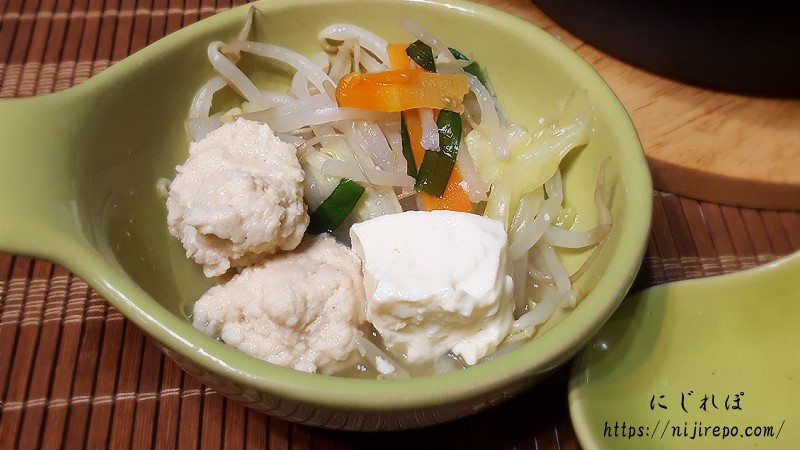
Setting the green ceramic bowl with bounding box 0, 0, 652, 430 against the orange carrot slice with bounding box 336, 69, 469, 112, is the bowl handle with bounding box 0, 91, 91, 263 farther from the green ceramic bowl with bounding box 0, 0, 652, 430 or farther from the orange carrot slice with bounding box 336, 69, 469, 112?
the orange carrot slice with bounding box 336, 69, 469, 112

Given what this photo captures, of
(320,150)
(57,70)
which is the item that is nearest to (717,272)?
Answer: (320,150)

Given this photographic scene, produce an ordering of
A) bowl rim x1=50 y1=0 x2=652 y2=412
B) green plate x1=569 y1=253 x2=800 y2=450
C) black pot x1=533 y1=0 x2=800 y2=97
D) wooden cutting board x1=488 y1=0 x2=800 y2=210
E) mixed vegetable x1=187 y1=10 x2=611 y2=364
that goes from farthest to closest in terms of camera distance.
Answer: wooden cutting board x1=488 y1=0 x2=800 y2=210 → black pot x1=533 y1=0 x2=800 y2=97 → mixed vegetable x1=187 y1=10 x2=611 y2=364 → green plate x1=569 y1=253 x2=800 y2=450 → bowl rim x1=50 y1=0 x2=652 y2=412

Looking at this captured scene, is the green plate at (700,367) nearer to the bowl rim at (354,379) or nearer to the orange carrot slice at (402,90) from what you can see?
the bowl rim at (354,379)

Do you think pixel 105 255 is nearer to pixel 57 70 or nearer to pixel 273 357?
pixel 273 357

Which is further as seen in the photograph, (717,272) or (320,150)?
(717,272)

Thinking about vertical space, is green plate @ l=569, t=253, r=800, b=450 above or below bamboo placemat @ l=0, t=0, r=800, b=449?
above

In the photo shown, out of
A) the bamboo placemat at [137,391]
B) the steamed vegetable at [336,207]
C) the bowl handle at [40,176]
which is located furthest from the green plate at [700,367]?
the bowl handle at [40,176]

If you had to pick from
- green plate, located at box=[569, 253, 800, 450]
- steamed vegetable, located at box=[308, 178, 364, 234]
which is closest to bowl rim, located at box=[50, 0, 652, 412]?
green plate, located at box=[569, 253, 800, 450]
